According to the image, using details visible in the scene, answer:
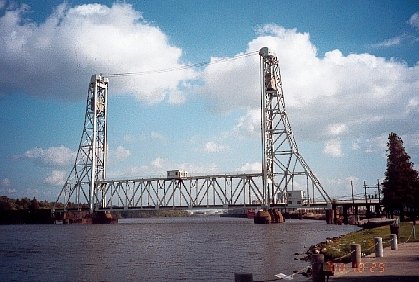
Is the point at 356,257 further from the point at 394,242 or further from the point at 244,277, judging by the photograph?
the point at 244,277

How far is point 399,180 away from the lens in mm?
49062

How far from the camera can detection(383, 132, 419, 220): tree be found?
161ft

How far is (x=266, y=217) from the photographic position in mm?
97562

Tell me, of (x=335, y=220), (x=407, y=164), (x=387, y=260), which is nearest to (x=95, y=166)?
(x=335, y=220)

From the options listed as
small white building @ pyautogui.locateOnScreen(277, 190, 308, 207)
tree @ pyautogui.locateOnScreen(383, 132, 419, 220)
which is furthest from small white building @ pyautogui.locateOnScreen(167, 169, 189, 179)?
tree @ pyautogui.locateOnScreen(383, 132, 419, 220)

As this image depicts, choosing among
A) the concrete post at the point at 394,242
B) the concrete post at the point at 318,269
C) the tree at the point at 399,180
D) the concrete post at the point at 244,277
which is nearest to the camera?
the concrete post at the point at 244,277

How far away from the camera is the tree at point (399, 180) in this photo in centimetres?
4912

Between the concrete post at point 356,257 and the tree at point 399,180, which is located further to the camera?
the tree at point 399,180

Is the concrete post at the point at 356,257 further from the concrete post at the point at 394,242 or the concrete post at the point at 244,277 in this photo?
the concrete post at the point at 244,277
